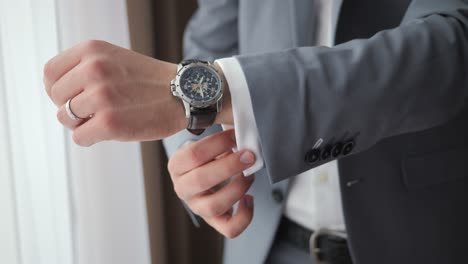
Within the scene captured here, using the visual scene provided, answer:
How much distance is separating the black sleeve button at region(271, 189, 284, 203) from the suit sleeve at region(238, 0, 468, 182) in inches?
13.0

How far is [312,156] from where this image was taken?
0.54 meters

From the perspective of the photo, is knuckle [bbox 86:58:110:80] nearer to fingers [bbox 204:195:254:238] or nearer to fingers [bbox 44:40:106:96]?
fingers [bbox 44:40:106:96]

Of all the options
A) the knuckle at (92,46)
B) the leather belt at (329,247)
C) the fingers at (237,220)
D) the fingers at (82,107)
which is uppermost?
the knuckle at (92,46)

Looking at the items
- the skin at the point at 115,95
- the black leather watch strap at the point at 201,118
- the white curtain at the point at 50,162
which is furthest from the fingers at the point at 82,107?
the white curtain at the point at 50,162

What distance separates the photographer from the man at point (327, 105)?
18.3 inches

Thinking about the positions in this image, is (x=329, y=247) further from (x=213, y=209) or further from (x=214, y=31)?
(x=214, y=31)

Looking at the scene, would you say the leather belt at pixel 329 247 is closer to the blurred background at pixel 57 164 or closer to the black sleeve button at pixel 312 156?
the black sleeve button at pixel 312 156

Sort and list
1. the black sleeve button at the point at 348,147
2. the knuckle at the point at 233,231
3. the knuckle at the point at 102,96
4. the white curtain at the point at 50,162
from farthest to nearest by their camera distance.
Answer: the white curtain at the point at 50,162 < the knuckle at the point at 233,231 < the black sleeve button at the point at 348,147 < the knuckle at the point at 102,96

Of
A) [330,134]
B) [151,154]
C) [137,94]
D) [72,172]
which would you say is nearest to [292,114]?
[330,134]

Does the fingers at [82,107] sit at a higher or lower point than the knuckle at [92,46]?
lower

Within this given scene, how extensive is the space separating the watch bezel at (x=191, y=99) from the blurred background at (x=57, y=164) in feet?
1.41

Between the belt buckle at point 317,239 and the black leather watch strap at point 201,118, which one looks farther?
the belt buckle at point 317,239

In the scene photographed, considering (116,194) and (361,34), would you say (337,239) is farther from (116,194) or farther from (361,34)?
(116,194)

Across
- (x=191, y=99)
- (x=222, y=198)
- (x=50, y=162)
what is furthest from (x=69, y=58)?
(x=50, y=162)
